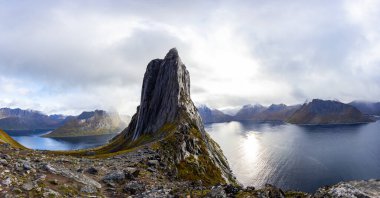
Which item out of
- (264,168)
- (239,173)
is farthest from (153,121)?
(264,168)

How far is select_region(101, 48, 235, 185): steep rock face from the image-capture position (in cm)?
8019

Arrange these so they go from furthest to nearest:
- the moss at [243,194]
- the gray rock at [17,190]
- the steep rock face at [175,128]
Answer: the steep rock face at [175,128]
the moss at [243,194]
the gray rock at [17,190]

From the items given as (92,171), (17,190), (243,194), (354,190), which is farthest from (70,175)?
(354,190)

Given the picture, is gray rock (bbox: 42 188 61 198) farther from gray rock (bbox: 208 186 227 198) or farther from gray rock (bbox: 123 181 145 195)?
gray rock (bbox: 208 186 227 198)

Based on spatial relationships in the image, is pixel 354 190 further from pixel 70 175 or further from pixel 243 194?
pixel 70 175

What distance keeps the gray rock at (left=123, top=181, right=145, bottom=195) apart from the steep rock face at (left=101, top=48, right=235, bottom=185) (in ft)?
132

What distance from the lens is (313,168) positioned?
163m

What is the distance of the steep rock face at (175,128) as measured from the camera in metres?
80.2

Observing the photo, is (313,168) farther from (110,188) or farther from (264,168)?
(110,188)

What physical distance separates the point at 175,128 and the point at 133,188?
72.6 meters

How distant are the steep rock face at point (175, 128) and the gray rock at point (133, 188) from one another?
40379mm

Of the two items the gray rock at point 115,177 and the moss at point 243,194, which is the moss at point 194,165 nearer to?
the gray rock at point 115,177

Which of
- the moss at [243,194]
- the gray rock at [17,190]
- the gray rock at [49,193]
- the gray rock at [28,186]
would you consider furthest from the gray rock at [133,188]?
the moss at [243,194]

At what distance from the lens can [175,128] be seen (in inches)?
3986
